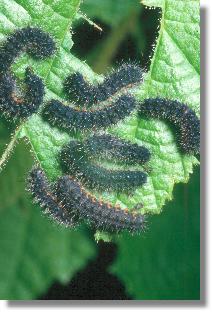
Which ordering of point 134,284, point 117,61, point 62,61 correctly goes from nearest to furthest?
point 62,61 → point 117,61 → point 134,284

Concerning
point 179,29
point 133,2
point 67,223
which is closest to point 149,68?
point 179,29

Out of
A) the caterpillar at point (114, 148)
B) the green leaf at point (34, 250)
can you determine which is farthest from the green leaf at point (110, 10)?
the green leaf at point (34, 250)

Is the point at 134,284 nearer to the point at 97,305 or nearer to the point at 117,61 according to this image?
the point at 97,305

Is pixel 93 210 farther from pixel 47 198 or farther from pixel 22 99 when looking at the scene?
pixel 22 99

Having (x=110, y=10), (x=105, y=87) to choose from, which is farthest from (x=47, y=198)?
(x=110, y=10)

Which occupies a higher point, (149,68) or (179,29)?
(179,29)

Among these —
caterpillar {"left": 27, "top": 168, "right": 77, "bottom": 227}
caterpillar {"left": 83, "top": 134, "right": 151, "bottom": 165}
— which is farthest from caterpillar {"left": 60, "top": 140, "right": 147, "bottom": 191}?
caterpillar {"left": 27, "top": 168, "right": 77, "bottom": 227}

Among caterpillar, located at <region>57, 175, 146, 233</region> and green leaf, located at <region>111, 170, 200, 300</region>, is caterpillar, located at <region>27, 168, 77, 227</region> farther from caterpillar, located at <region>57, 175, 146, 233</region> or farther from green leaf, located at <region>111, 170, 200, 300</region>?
green leaf, located at <region>111, 170, 200, 300</region>

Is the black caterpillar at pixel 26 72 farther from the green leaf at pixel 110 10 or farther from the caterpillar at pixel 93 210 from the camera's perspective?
the green leaf at pixel 110 10
